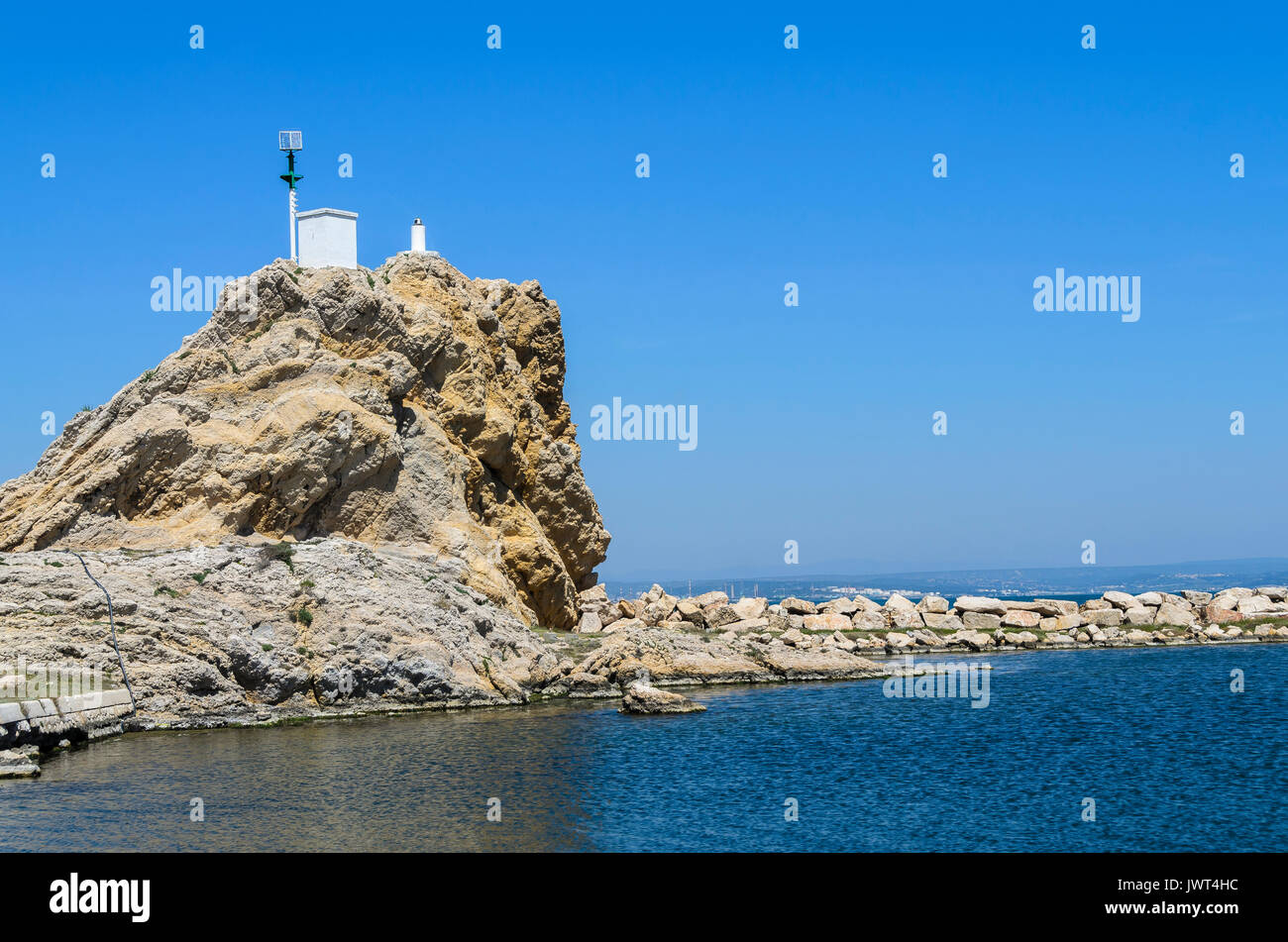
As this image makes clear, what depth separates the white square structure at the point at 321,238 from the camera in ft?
162

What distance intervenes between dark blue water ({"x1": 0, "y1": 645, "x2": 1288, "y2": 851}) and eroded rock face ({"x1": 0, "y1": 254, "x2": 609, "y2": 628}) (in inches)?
406

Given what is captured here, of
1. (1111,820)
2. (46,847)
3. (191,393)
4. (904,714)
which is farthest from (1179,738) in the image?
A: (191,393)

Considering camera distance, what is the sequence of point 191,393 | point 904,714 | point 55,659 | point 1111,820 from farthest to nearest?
point 191,393 → point 904,714 → point 55,659 → point 1111,820

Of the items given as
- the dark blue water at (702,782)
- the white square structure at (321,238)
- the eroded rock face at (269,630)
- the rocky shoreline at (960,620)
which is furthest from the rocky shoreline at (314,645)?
the white square structure at (321,238)

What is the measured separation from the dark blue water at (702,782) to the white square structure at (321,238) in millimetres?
21994

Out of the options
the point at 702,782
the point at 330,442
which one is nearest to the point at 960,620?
the point at 330,442

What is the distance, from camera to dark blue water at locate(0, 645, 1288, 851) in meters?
22.2

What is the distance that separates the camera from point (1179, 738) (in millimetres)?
34375

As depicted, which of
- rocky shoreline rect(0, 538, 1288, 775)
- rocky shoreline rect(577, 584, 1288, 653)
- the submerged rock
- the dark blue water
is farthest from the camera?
rocky shoreline rect(577, 584, 1288, 653)

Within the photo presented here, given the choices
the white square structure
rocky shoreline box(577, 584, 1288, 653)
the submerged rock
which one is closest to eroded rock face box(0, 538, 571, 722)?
the submerged rock

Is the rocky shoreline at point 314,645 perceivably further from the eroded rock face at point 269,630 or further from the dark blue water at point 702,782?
the dark blue water at point 702,782

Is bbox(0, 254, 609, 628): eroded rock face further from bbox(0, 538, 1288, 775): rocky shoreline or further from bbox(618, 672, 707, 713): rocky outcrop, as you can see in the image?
bbox(618, 672, 707, 713): rocky outcrop

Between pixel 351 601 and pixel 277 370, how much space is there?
34.8ft
